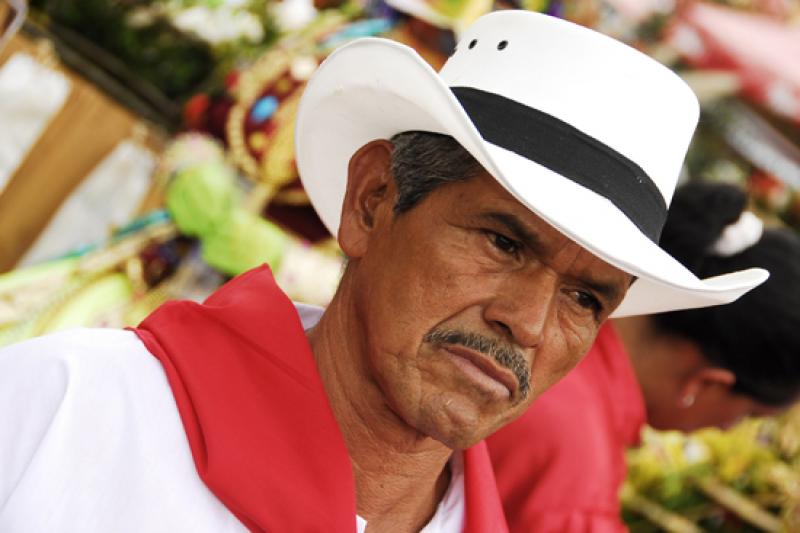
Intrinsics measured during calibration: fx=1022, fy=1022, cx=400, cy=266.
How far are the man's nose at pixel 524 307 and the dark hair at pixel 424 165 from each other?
20 cm

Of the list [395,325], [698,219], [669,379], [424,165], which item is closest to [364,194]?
[424,165]

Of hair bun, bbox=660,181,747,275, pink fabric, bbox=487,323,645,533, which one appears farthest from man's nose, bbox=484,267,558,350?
hair bun, bbox=660,181,747,275

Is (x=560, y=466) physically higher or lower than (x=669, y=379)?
higher

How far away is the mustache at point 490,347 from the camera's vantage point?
62.4 inches

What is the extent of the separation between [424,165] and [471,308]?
265mm

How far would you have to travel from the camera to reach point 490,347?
1.59m

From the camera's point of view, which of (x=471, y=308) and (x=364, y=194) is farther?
(x=364, y=194)

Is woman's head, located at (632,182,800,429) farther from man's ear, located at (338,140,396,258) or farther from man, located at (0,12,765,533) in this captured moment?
man's ear, located at (338,140,396,258)

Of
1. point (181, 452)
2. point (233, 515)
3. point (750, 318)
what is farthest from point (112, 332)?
point (750, 318)

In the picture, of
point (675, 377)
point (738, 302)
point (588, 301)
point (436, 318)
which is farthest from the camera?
point (675, 377)

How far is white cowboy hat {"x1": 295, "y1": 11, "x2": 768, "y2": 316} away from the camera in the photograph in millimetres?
1556

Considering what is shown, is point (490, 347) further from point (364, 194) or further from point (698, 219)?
point (698, 219)

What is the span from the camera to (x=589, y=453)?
2578 mm

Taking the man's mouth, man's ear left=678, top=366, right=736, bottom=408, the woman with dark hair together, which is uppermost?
the man's mouth
